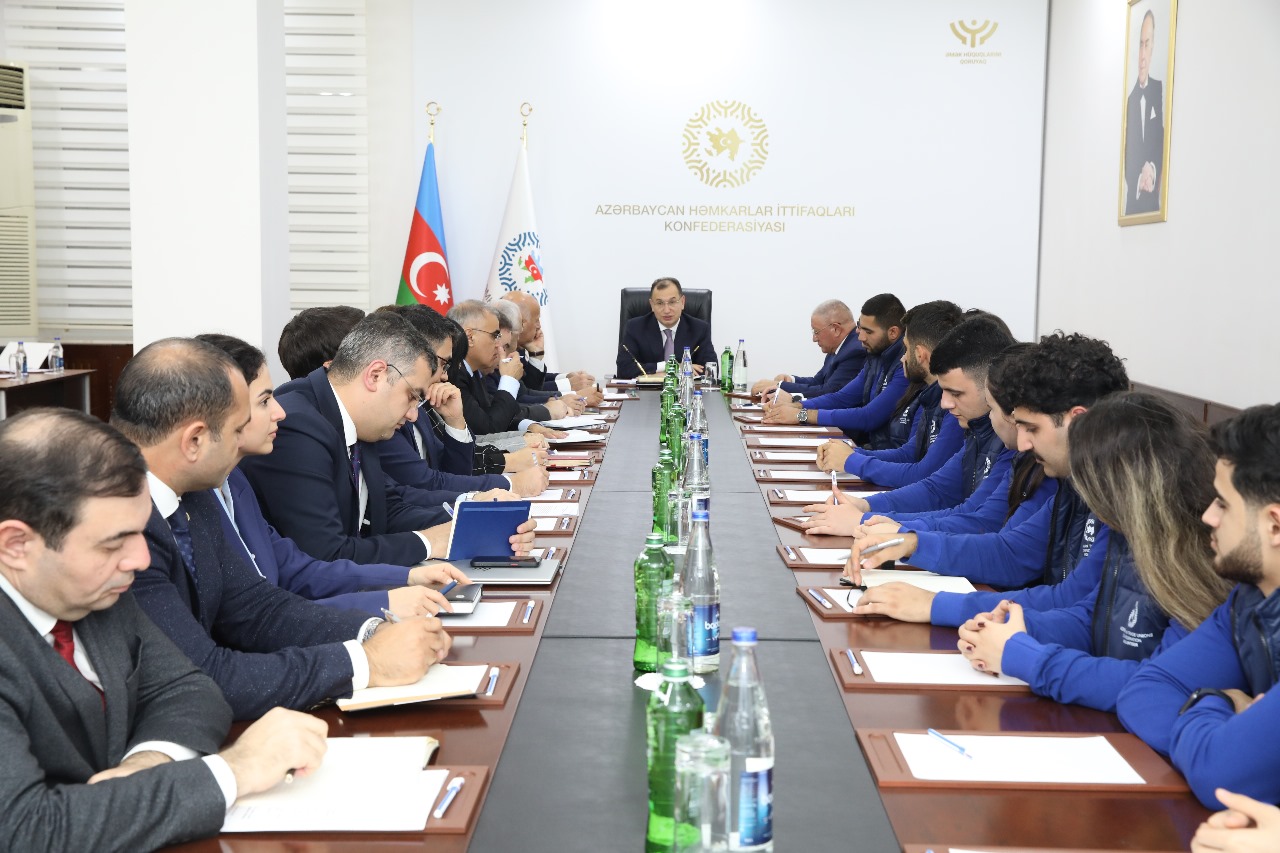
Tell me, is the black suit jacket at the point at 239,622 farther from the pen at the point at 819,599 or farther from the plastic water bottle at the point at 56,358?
the plastic water bottle at the point at 56,358

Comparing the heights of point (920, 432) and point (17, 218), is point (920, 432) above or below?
below

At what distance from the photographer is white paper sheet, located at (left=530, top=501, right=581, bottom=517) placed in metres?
3.24

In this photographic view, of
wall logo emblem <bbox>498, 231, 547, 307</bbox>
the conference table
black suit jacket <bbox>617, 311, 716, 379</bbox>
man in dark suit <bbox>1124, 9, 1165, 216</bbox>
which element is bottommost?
the conference table

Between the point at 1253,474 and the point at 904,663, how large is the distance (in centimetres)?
63

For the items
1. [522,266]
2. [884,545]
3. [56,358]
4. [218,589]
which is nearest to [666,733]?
[218,589]

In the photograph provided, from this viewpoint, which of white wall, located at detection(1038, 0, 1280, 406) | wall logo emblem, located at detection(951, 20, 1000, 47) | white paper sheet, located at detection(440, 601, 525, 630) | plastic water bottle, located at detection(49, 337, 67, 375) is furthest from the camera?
wall logo emblem, located at detection(951, 20, 1000, 47)

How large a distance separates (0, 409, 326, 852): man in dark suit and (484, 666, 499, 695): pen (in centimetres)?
34

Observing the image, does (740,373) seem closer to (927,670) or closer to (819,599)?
(819,599)

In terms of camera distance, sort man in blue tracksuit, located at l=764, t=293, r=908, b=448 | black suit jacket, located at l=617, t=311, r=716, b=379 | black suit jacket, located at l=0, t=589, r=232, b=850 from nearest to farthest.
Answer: black suit jacket, located at l=0, t=589, r=232, b=850
man in blue tracksuit, located at l=764, t=293, r=908, b=448
black suit jacket, located at l=617, t=311, r=716, b=379

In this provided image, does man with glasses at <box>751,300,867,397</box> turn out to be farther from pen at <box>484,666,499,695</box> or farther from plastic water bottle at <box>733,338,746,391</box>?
pen at <box>484,666,499,695</box>

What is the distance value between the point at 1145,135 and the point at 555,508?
13.1ft

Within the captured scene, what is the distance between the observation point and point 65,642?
1511 mm

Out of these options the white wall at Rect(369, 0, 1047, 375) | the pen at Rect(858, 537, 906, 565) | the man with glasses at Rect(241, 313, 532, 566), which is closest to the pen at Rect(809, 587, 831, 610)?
the pen at Rect(858, 537, 906, 565)

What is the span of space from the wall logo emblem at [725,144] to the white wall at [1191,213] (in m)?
1.87
